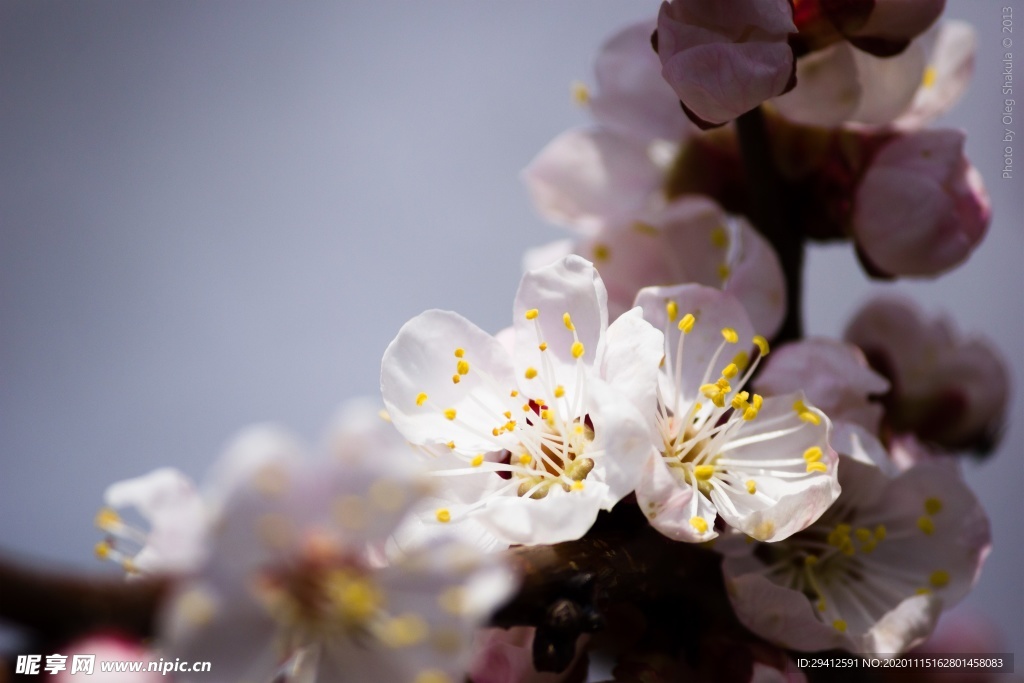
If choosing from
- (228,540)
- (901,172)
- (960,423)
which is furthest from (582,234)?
(228,540)

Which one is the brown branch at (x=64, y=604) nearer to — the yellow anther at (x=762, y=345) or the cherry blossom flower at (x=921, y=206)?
the yellow anther at (x=762, y=345)

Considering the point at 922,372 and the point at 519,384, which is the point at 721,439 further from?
the point at 922,372

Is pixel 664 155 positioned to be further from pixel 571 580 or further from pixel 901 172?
pixel 571 580

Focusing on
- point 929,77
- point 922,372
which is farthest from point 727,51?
point 922,372

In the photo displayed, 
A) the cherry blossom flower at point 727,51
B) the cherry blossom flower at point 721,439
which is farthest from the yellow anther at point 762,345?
the cherry blossom flower at point 727,51

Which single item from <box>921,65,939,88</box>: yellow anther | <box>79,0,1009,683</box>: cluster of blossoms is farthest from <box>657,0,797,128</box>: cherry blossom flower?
<box>921,65,939,88</box>: yellow anther

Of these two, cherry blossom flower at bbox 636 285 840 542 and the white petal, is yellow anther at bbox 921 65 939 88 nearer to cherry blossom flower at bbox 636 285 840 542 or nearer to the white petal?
cherry blossom flower at bbox 636 285 840 542
